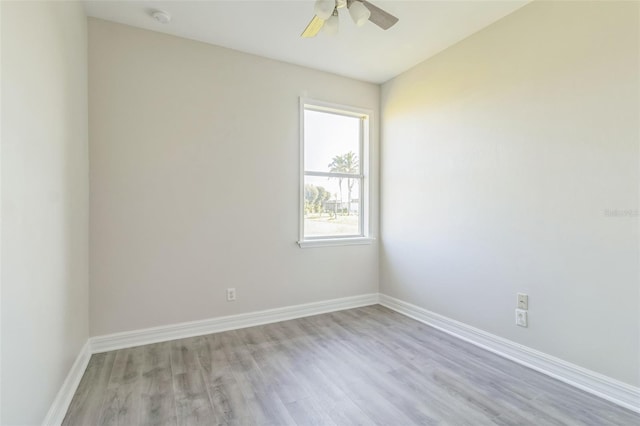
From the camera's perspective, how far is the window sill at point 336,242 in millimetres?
3367

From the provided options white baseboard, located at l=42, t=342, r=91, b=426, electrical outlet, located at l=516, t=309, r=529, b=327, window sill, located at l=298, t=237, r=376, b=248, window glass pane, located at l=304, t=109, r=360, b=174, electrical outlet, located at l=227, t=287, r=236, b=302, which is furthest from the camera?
window glass pane, located at l=304, t=109, r=360, b=174

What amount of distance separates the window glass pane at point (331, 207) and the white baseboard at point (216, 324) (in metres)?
0.79

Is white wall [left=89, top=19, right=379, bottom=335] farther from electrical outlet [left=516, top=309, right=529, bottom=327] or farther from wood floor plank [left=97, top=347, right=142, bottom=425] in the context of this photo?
electrical outlet [left=516, top=309, right=529, bottom=327]

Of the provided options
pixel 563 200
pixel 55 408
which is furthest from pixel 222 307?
pixel 563 200

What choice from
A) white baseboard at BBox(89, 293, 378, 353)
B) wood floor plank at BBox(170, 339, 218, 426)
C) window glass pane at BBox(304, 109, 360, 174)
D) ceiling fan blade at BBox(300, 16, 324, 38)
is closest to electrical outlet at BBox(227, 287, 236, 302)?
white baseboard at BBox(89, 293, 378, 353)

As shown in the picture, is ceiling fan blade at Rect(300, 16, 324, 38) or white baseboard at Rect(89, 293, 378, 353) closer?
ceiling fan blade at Rect(300, 16, 324, 38)

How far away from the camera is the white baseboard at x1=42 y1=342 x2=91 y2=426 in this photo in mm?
1612

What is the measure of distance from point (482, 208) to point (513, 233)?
0.32 metres

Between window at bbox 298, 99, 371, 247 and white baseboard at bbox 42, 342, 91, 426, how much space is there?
6.46ft

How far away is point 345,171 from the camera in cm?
374

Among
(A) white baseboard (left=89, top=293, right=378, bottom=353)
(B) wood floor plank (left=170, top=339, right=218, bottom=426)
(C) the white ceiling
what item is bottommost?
(B) wood floor plank (left=170, top=339, right=218, bottom=426)

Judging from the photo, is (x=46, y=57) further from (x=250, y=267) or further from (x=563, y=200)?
(x=563, y=200)

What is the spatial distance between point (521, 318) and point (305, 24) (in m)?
2.87

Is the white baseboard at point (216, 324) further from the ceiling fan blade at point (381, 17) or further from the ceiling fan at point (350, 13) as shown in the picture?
the ceiling fan blade at point (381, 17)
